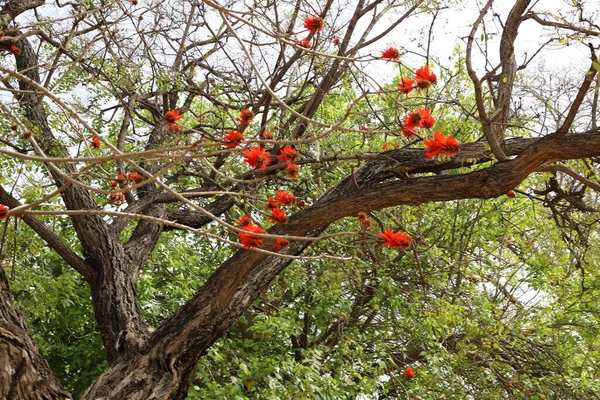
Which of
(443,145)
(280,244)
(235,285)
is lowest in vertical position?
(280,244)

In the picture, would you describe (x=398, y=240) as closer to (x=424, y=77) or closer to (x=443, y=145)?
(x=443, y=145)

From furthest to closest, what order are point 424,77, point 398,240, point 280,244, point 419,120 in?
1. point 280,244
2. point 398,240
3. point 419,120
4. point 424,77

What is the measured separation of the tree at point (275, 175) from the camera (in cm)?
→ 316

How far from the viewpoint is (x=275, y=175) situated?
9.90ft

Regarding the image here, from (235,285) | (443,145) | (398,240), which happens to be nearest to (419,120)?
(443,145)

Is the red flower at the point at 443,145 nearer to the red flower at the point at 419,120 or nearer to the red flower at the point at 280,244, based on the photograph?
the red flower at the point at 419,120

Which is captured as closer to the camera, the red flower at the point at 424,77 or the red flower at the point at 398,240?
the red flower at the point at 424,77

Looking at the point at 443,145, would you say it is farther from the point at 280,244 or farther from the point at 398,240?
the point at 280,244

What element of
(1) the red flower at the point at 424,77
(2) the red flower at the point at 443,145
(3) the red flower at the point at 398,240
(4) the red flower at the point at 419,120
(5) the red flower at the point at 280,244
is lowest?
(5) the red flower at the point at 280,244

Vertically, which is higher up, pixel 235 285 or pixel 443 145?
pixel 443 145

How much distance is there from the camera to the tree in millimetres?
3156

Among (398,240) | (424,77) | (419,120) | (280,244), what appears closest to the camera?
(424,77)

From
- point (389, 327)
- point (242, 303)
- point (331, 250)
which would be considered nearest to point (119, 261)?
point (242, 303)

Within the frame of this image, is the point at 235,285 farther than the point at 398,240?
Yes
